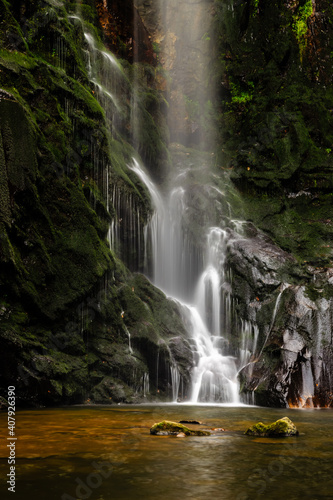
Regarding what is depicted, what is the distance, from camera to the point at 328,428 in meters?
6.45

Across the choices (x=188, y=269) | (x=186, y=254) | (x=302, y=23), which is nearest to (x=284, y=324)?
(x=188, y=269)

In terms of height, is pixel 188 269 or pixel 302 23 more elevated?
pixel 302 23

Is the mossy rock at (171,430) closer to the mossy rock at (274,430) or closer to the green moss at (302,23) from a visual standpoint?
the mossy rock at (274,430)

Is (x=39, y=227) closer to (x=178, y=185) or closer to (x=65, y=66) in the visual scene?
(x=65, y=66)

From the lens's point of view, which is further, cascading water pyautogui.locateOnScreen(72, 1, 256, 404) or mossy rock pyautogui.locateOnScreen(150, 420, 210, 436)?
cascading water pyautogui.locateOnScreen(72, 1, 256, 404)

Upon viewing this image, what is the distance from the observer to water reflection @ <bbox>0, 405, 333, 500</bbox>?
10.4 ft

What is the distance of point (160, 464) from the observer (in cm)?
392

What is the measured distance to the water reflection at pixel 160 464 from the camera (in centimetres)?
318

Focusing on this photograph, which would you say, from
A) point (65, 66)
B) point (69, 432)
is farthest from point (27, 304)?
point (65, 66)

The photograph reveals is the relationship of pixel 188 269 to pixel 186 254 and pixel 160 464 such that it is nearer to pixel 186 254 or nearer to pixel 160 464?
pixel 186 254

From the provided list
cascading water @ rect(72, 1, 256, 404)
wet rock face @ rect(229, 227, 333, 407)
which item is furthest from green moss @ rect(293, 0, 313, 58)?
wet rock face @ rect(229, 227, 333, 407)

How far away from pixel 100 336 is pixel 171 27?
23046mm

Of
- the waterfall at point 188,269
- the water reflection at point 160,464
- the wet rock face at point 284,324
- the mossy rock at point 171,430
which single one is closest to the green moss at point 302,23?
the waterfall at point 188,269

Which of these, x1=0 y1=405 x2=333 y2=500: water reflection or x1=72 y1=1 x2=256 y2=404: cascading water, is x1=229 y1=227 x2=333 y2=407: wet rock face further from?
x1=0 y1=405 x2=333 y2=500: water reflection
